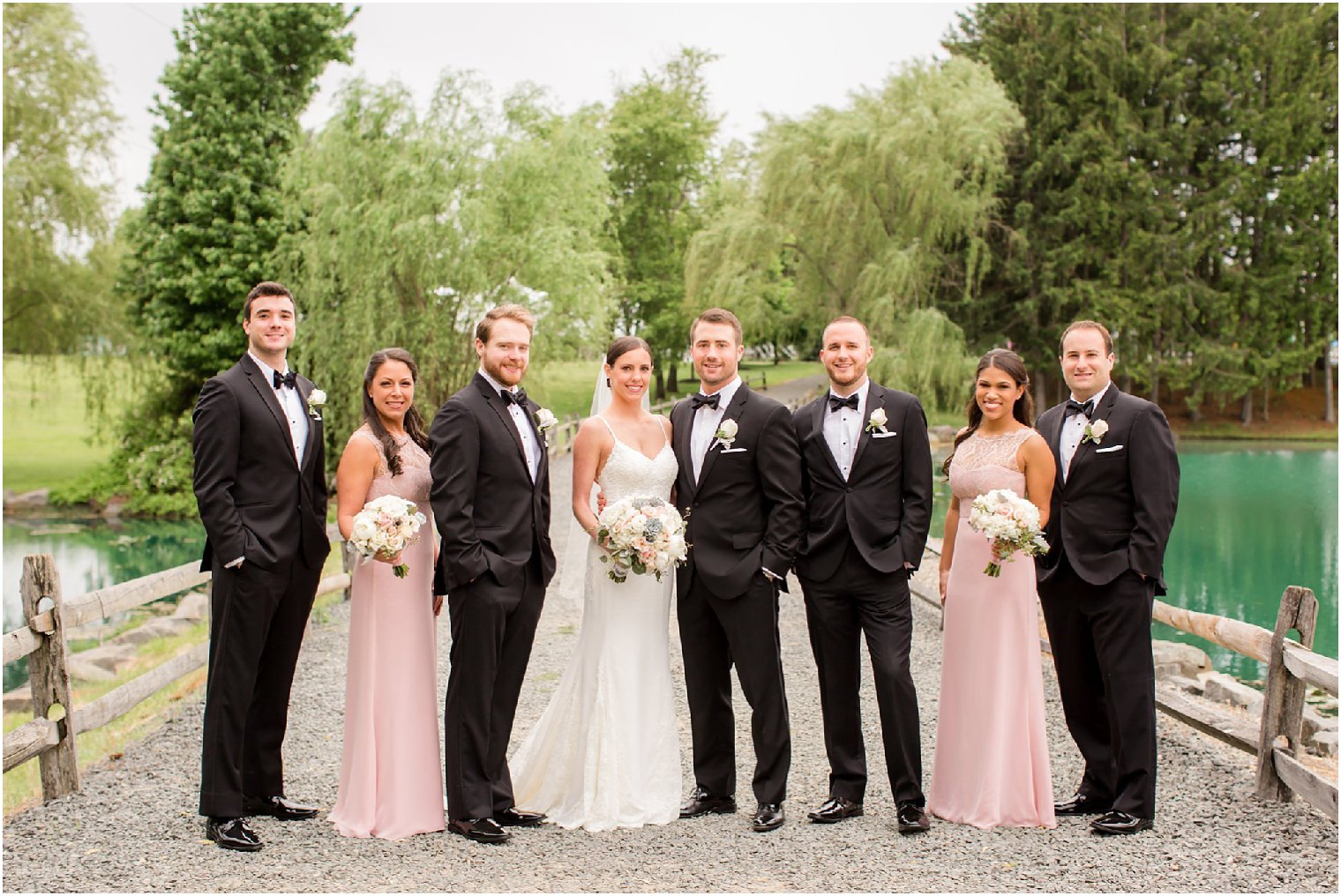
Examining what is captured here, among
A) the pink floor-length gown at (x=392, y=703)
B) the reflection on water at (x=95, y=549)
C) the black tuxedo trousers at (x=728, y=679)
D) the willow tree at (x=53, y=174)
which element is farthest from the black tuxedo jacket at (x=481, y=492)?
the willow tree at (x=53, y=174)

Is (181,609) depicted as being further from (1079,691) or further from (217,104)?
(217,104)

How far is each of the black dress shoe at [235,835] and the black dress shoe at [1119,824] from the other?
3423mm

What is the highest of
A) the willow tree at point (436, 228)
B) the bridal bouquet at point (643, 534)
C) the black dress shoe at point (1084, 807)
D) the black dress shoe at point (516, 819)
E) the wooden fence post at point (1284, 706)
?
the willow tree at point (436, 228)

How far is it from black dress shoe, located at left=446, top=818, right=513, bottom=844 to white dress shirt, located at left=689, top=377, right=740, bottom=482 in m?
1.64

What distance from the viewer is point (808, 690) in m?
7.96

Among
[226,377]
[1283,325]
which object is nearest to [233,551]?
[226,377]

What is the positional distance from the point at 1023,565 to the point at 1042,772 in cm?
88

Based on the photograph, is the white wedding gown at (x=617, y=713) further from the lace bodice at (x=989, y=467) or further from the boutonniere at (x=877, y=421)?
the lace bodice at (x=989, y=467)

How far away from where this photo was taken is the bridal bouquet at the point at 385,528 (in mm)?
4629

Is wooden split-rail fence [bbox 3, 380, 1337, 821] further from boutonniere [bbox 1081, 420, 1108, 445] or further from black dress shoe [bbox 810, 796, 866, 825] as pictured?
black dress shoe [bbox 810, 796, 866, 825]

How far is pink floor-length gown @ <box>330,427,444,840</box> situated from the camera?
4836 mm

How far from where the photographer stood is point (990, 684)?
501cm

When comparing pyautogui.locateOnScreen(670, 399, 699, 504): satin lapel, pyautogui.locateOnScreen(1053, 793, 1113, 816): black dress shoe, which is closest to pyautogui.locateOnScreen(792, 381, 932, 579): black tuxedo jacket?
pyautogui.locateOnScreen(670, 399, 699, 504): satin lapel

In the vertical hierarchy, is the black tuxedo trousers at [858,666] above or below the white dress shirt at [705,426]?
below
